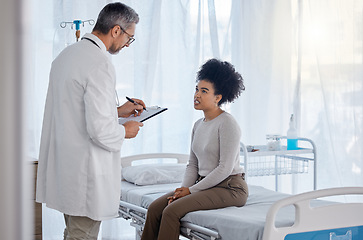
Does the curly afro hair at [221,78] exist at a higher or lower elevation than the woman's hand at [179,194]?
higher

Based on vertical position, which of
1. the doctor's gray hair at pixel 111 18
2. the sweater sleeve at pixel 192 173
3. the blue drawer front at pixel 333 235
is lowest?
the blue drawer front at pixel 333 235

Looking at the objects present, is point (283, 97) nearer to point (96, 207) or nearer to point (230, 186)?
point (230, 186)

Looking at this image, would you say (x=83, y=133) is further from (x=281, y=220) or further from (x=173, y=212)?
(x=281, y=220)

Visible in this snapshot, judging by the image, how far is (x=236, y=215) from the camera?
6.35 feet

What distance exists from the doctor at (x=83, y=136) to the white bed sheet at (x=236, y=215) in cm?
48

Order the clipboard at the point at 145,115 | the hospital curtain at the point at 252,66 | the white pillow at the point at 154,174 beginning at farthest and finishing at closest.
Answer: the hospital curtain at the point at 252,66 → the white pillow at the point at 154,174 → the clipboard at the point at 145,115

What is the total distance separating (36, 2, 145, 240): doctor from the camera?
4.99 ft

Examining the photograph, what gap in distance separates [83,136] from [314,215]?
91 centimetres

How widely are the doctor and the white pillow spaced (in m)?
1.10

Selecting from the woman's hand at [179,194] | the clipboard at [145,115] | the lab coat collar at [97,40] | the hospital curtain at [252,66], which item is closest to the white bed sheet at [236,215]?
the woman's hand at [179,194]

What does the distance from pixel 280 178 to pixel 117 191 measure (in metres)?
2.60

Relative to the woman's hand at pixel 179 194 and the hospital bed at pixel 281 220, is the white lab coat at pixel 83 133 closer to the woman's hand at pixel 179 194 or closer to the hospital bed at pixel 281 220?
the hospital bed at pixel 281 220

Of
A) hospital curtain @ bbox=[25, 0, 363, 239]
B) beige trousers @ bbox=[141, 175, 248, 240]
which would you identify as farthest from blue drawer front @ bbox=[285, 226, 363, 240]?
hospital curtain @ bbox=[25, 0, 363, 239]

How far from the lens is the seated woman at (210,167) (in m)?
2.07
